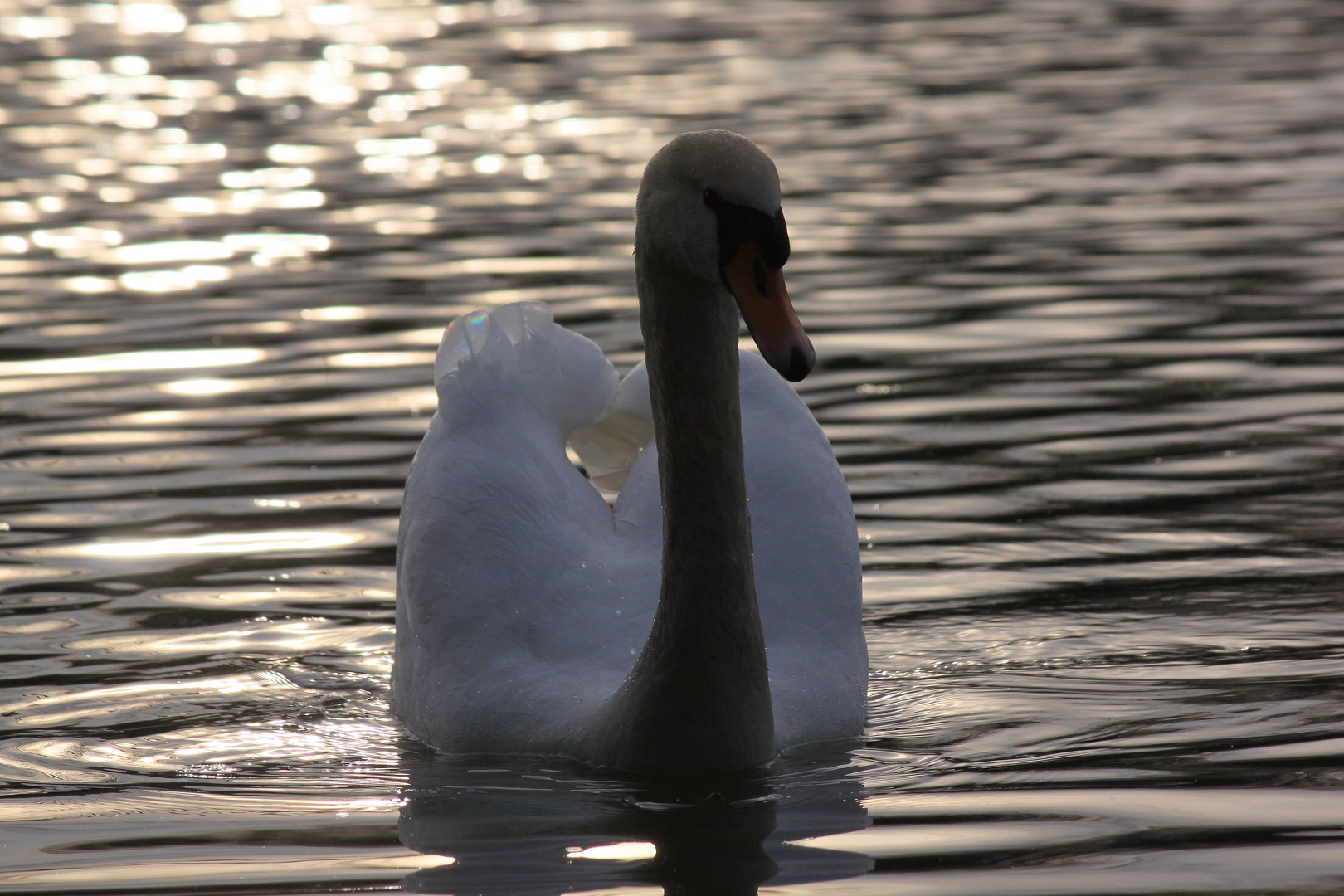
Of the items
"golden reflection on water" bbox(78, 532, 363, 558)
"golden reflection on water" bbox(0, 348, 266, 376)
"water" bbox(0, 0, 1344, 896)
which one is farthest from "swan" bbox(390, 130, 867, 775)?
"golden reflection on water" bbox(0, 348, 266, 376)

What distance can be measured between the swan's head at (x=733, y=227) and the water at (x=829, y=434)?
1.21 meters

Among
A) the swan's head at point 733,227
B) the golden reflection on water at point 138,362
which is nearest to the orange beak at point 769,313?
the swan's head at point 733,227

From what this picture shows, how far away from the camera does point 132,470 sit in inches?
349

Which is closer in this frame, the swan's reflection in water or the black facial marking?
the swan's reflection in water

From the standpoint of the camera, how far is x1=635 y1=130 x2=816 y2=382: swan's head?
15.7ft

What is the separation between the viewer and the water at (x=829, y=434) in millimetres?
4996

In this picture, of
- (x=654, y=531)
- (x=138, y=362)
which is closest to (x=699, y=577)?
(x=654, y=531)

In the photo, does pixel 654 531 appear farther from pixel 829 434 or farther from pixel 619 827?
pixel 829 434

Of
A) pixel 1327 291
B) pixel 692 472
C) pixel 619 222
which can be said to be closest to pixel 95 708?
pixel 692 472

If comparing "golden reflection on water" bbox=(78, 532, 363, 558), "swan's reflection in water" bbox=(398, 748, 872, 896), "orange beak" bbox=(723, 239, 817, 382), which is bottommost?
"swan's reflection in water" bbox=(398, 748, 872, 896)

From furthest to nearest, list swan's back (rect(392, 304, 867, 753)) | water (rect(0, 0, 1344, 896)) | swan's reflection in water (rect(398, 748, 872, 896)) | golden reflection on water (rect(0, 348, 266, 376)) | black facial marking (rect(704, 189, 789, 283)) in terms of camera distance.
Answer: golden reflection on water (rect(0, 348, 266, 376)), swan's back (rect(392, 304, 867, 753)), water (rect(0, 0, 1344, 896)), black facial marking (rect(704, 189, 789, 283)), swan's reflection in water (rect(398, 748, 872, 896))

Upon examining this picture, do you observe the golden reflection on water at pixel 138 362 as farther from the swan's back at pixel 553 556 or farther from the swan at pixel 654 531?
the swan's back at pixel 553 556

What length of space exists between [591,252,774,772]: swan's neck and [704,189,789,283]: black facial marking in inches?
9.3

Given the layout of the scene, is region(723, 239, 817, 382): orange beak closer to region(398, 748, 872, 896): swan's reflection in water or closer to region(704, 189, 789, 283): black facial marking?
region(704, 189, 789, 283): black facial marking
